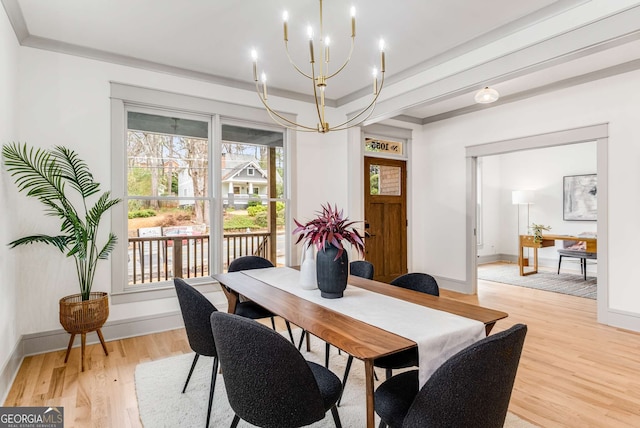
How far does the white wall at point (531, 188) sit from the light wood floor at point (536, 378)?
13.0 feet

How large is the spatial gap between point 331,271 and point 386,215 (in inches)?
140

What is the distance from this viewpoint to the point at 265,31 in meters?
2.94

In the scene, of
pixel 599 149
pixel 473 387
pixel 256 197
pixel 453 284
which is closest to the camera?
pixel 473 387

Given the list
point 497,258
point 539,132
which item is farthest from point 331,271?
point 497,258

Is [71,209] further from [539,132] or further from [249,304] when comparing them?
[539,132]

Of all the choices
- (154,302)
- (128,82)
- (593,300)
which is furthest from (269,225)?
(593,300)

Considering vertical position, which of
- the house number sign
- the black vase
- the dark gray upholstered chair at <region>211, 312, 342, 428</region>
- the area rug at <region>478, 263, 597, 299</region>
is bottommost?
the area rug at <region>478, 263, 597, 299</region>

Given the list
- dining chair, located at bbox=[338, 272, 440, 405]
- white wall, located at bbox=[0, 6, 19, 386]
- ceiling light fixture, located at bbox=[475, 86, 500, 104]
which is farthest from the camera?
ceiling light fixture, located at bbox=[475, 86, 500, 104]

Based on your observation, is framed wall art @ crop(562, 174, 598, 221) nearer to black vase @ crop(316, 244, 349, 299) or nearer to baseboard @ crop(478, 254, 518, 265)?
baseboard @ crop(478, 254, 518, 265)

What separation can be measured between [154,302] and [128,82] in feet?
7.43

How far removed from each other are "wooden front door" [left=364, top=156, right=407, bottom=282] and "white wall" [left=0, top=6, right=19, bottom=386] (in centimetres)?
399

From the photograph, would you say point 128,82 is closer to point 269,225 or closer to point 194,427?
point 269,225

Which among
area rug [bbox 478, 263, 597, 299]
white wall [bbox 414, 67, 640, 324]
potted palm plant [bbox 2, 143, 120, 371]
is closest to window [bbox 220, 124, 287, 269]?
potted palm plant [bbox 2, 143, 120, 371]

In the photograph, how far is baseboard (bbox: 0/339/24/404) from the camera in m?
2.30
